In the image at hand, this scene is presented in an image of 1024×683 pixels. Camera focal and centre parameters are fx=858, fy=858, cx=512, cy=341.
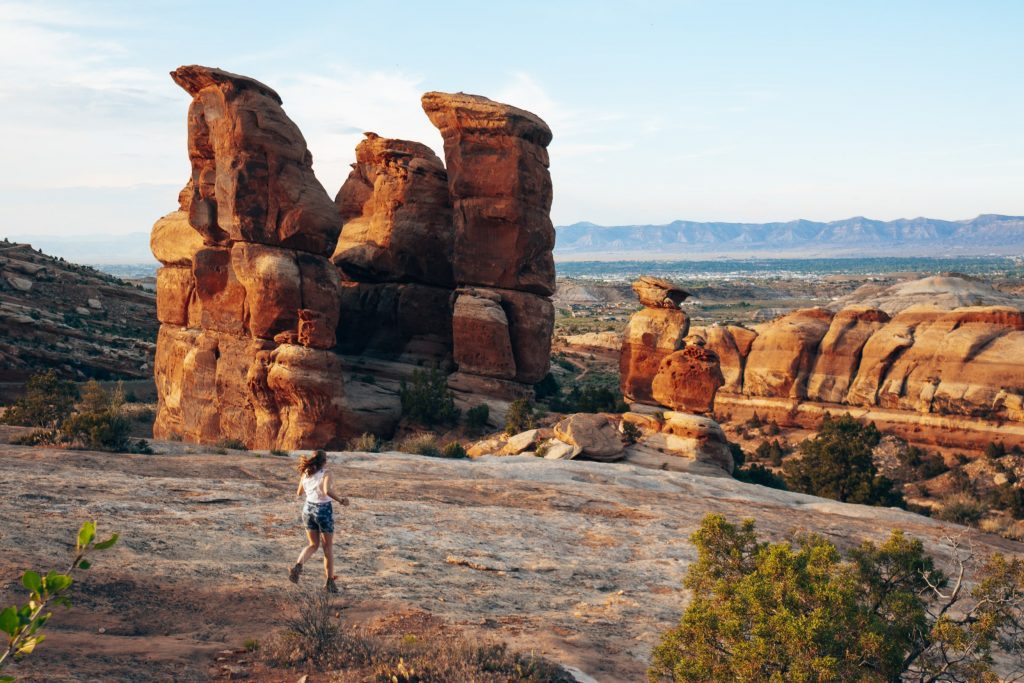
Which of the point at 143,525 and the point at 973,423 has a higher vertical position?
the point at 143,525

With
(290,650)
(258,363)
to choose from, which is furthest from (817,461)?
(290,650)

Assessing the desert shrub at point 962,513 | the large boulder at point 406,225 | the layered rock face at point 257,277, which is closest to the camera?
the desert shrub at point 962,513

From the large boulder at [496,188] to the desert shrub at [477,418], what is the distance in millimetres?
6644

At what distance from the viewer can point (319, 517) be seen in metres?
13.4

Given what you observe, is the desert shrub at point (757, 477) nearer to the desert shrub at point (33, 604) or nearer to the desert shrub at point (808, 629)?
the desert shrub at point (808, 629)

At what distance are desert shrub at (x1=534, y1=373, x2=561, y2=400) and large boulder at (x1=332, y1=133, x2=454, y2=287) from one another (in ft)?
25.9

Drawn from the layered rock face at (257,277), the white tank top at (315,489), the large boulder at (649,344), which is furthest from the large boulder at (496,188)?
the white tank top at (315,489)

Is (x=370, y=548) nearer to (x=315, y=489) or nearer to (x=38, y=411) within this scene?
(x=315, y=489)

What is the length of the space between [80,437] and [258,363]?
47.4ft

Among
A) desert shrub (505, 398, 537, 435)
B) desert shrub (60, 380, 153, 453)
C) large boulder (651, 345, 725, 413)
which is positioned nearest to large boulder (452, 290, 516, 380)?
desert shrub (505, 398, 537, 435)

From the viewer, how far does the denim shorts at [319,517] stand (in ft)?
43.8

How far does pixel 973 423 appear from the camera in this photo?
47562mm

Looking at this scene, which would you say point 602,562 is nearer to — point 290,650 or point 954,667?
point 954,667

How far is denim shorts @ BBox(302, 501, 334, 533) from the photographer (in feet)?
43.8
